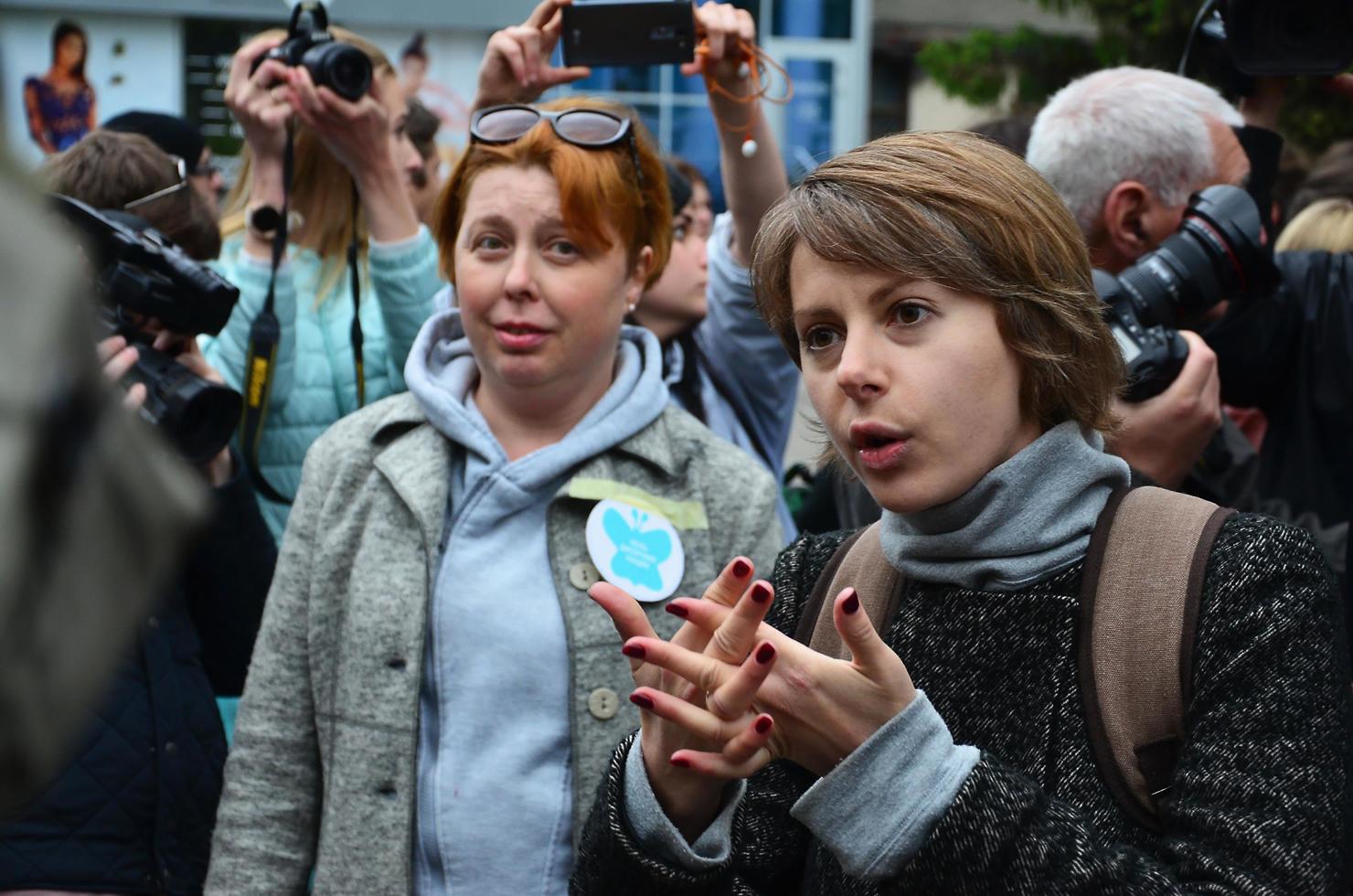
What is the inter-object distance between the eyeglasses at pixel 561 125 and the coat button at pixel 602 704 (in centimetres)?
98

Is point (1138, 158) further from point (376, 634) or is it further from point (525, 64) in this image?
point (376, 634)

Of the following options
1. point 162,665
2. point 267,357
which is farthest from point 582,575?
point 267,357

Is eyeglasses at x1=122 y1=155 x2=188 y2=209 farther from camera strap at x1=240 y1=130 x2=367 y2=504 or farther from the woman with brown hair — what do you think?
the woman with brown hair

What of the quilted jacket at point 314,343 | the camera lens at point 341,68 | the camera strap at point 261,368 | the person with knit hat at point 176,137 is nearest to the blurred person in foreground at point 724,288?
the camera lens at point 341,68

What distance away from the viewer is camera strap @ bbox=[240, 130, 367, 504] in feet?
11.5

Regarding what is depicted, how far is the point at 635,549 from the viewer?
8.91 feet

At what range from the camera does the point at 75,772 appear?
2838 millimetres

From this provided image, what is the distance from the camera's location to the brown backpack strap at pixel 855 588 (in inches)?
76.5

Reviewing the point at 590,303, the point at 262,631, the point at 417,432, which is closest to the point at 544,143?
the point at 590,303

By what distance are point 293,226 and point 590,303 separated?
144cm

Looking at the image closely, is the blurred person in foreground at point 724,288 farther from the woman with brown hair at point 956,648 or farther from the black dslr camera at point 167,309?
the woman with brown hair at point 956,648

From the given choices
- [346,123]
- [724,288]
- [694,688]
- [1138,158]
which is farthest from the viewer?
[346,123]

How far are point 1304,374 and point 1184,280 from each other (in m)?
0.62

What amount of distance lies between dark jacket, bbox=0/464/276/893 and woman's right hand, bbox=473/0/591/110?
1005mm
